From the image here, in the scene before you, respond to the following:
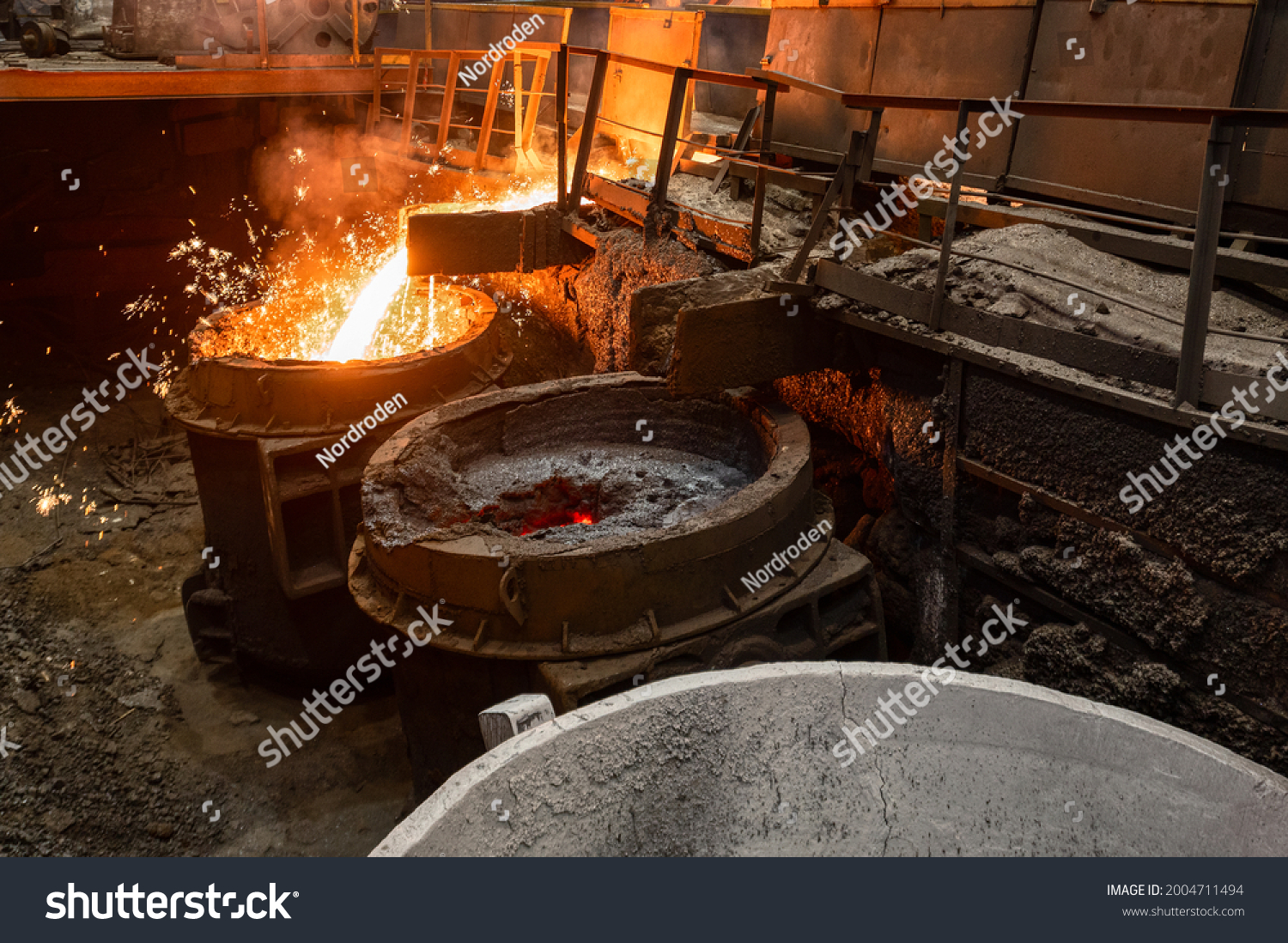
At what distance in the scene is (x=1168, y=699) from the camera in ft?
12.1

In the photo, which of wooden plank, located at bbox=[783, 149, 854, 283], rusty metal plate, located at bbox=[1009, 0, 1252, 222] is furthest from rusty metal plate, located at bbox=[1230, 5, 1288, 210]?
wooden plank, located at bbox=[783, 149, 854, 283]

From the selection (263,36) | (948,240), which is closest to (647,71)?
(263,36)

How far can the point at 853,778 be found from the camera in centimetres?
287

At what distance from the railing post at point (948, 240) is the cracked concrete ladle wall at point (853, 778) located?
6.33ft

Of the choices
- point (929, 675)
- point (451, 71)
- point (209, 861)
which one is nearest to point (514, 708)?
point (209, 861)

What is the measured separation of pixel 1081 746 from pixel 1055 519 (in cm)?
147

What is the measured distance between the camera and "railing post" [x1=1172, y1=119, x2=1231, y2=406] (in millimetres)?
2996

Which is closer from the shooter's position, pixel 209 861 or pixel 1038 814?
pixel 209 861

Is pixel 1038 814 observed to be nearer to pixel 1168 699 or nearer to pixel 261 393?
pixel 1168 699

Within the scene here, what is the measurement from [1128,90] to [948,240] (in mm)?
2493

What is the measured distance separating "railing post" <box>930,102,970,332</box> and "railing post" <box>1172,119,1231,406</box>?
0.88m

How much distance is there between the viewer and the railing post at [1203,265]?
2996 millimetres

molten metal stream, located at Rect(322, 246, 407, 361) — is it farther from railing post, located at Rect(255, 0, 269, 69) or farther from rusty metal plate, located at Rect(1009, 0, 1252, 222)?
rusty metal plate, located at Rect(1009, 0, 1252, 222)

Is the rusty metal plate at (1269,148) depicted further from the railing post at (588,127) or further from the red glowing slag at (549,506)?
the red glowing slag at (549,506)
